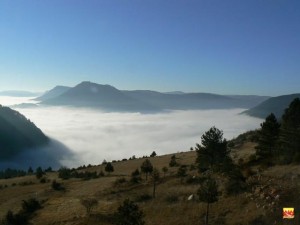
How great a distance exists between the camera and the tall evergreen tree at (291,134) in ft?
156

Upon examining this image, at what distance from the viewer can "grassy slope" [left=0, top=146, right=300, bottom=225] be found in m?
34.3

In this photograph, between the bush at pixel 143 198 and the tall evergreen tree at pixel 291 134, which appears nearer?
the bush at pixel 143 198

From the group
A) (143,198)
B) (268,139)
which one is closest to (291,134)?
(268,139)

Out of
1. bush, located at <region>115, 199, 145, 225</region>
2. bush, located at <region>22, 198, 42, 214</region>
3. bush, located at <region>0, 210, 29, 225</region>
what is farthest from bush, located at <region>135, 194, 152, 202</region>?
bush, located at <region>115, 199, 145, 225</region>

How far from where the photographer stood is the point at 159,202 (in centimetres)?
4244

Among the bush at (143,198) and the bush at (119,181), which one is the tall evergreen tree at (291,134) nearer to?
the bush at (143,198)

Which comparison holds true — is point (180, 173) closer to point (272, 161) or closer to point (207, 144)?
point (207, 144)

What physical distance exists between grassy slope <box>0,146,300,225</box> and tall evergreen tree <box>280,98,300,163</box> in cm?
343

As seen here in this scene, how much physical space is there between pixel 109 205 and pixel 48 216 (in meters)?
7.14

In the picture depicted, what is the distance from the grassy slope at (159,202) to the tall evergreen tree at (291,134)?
343 centimetres

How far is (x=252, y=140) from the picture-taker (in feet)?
249

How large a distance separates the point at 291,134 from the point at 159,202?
20.2 meters
